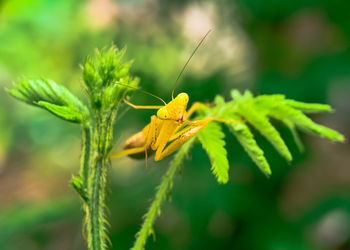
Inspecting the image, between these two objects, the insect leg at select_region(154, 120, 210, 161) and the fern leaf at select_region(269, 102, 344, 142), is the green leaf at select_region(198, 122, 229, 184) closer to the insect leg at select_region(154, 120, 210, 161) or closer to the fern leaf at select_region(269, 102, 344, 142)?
the insect leg at select_region(154, 120, 210, 161)

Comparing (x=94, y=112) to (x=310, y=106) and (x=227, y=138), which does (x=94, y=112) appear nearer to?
(x=310, y=106)

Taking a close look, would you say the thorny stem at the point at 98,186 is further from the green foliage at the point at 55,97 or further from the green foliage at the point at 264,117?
the green foliage at the point at 264,117

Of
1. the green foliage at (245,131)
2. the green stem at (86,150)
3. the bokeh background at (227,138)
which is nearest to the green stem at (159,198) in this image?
the green foliage at (245,131)

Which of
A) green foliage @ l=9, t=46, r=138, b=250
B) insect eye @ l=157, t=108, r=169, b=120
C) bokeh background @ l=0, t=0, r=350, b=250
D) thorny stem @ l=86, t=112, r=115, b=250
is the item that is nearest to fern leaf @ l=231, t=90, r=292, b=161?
insect eye @ l=157, t=108, r=169, b=120

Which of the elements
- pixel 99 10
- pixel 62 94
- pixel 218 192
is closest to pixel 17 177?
pixel 99 10

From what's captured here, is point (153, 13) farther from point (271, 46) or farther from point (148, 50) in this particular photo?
point (271, 46)

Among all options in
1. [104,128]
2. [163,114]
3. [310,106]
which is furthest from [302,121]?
[104,128]
